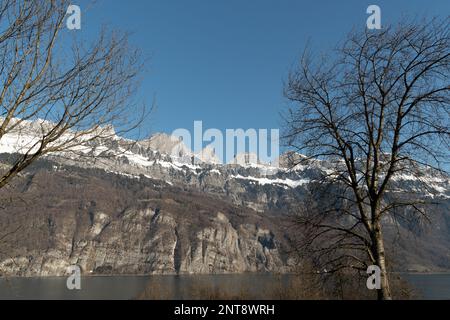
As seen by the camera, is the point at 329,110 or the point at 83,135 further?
the point at 329,110

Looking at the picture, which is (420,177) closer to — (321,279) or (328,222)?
(328,222)

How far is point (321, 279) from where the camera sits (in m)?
13.7

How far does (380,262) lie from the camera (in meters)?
11.0

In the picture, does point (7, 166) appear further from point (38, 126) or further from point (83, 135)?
point (83, 135)

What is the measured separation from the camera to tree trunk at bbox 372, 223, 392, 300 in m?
10.8

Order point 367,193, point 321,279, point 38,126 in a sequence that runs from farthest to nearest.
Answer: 1. point 321,279
2. point 367,193
3. point 38,126

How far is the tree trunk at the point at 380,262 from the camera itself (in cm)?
1080
